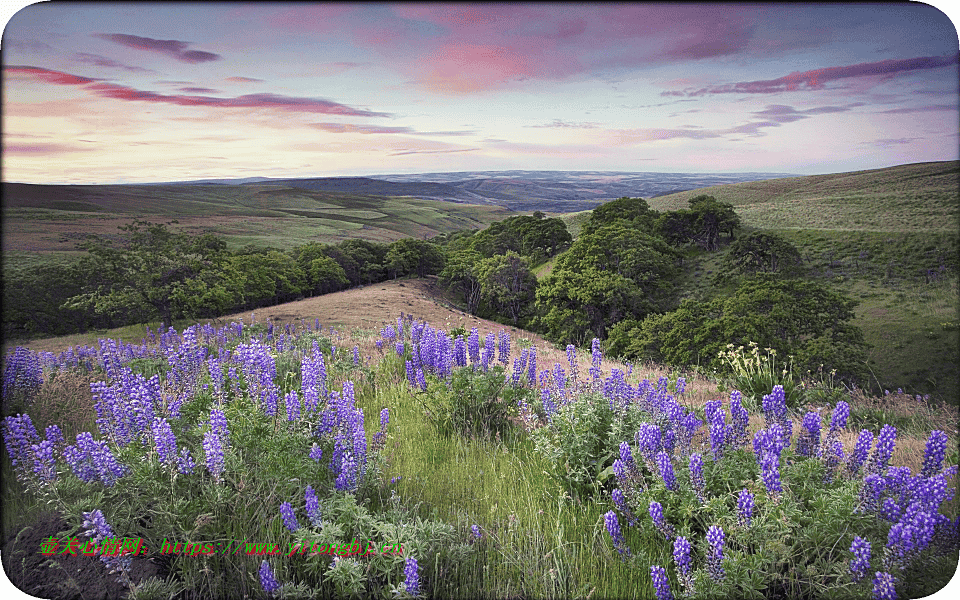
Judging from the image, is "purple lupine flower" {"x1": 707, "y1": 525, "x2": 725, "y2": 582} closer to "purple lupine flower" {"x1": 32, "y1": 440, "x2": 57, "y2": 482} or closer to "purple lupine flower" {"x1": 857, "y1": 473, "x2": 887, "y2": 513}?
"purple lupine flower" {"x1": 857, "y1": 473, "x2": 887, "y2": 513}

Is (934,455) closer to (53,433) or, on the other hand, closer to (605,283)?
(53,433)

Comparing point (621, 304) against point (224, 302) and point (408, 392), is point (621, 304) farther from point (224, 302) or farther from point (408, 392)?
point (408, 392)

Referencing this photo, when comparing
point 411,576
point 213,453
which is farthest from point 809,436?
point 213,453

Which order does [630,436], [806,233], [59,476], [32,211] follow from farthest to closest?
1. [806,233]
2. [32,211]
3. [630,436]
4. [59,476]

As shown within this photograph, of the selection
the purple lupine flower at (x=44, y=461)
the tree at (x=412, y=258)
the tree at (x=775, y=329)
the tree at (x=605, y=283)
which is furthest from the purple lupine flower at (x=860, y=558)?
the tree at (x=412, y=258)

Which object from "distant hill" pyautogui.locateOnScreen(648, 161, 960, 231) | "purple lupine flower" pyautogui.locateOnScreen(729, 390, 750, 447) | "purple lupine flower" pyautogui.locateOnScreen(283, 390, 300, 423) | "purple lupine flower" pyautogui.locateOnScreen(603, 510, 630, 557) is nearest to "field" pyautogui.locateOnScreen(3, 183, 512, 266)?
"purple lupine flower" pyautogui.locateOnScreen(283, 390, 300, 423)

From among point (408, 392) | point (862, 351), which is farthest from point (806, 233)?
point (408, 392)
